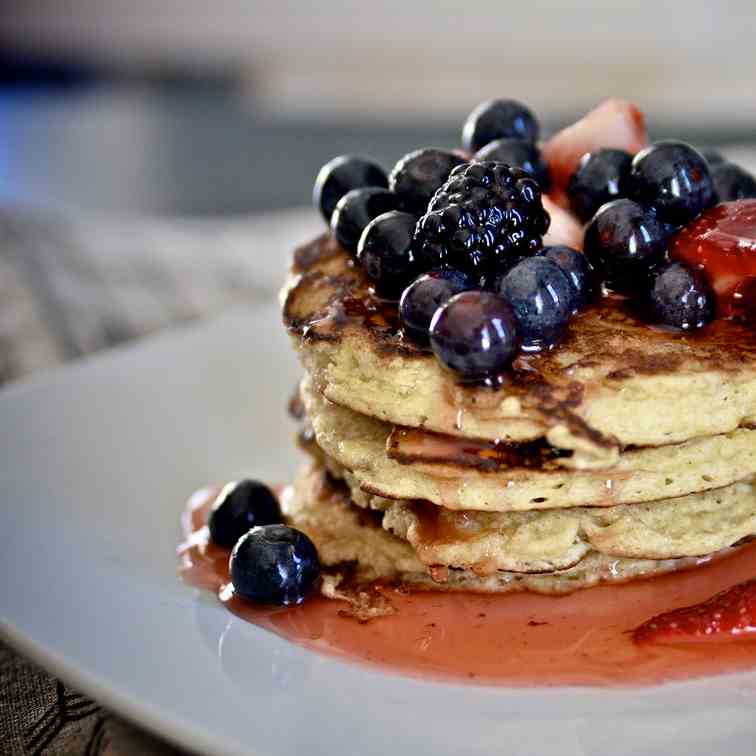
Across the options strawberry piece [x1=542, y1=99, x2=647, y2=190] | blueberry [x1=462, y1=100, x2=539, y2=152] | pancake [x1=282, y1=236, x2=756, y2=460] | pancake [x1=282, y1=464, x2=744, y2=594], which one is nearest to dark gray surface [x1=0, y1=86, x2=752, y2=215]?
blueberry [x1=462, y1=100, x2=539, y2=152]

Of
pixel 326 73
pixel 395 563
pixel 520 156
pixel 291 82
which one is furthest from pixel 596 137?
pixel 291 82

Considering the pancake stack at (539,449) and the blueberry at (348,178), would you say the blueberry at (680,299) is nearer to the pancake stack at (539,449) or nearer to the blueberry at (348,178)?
the pancake stack at (539,449)

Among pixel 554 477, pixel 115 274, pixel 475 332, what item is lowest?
pixel 115 274

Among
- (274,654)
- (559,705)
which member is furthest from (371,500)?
(559,705)

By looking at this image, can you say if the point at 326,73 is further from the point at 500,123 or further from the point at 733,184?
the point at 733,184

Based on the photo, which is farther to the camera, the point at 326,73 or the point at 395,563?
the point at 326,73

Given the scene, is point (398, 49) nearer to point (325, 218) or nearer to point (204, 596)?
point (325, 218)

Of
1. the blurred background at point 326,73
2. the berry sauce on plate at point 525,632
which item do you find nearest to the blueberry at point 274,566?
the berry sauce on plate at point 525,632
